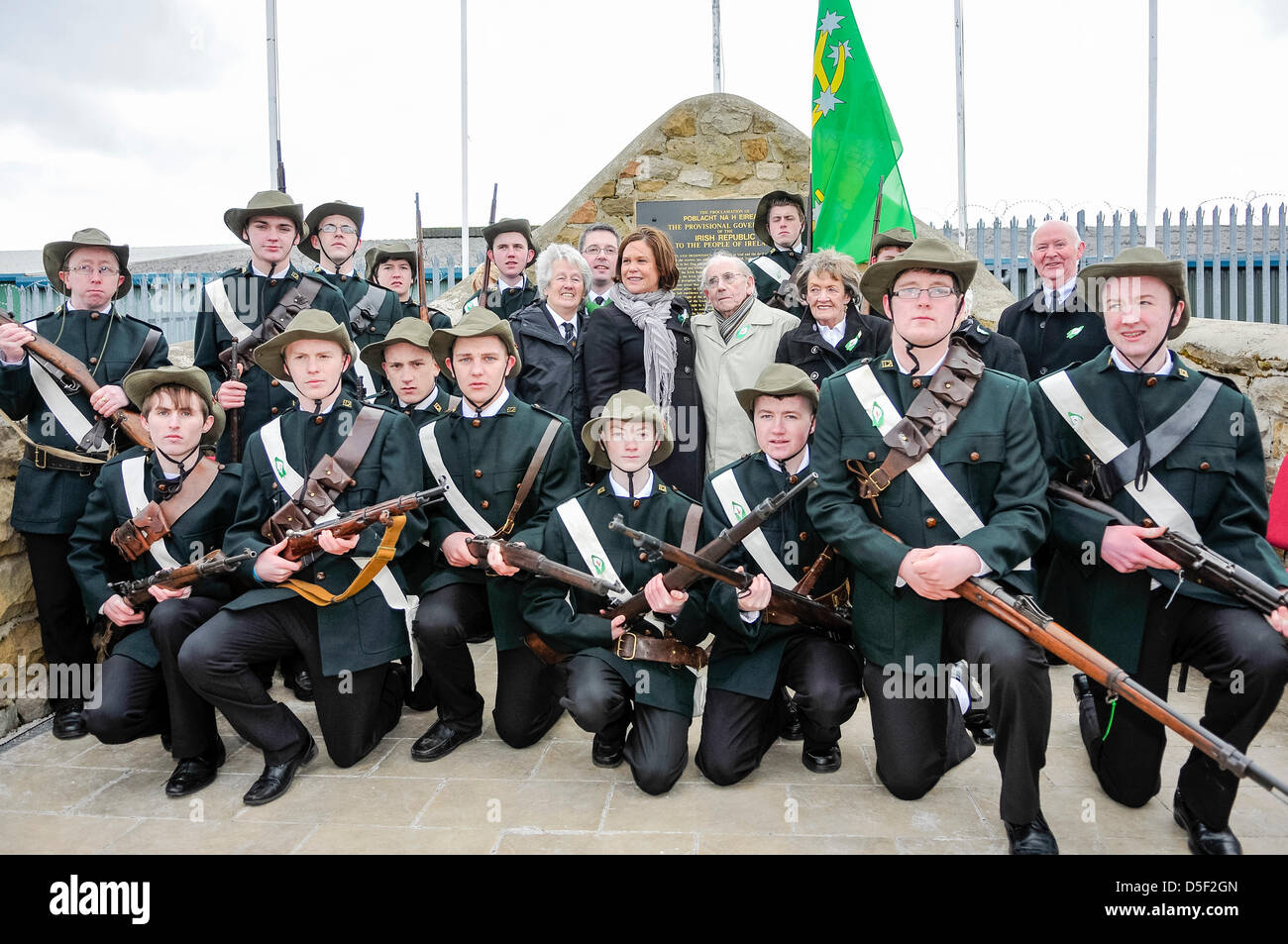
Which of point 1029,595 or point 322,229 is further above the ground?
point 322,229

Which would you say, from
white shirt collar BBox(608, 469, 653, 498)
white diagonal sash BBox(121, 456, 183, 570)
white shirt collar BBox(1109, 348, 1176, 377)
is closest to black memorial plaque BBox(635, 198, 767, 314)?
white shirt collar BBox(608, 469, 653, 498)

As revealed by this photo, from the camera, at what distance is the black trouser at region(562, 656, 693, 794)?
3699 mm

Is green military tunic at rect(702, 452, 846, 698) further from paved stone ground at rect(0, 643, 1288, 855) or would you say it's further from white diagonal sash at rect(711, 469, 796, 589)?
paved stone ground at rect(0, 643, 1288, 855)

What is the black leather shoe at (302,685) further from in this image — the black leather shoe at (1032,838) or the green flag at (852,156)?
the green flag at (852,156)

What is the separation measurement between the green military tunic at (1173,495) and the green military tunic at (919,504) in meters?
0.25

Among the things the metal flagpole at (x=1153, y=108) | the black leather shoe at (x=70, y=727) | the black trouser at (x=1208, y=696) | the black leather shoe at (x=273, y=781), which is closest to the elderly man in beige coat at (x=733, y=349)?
the black trouser at (x=1208, y=696)

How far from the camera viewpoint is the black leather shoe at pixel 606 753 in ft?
13.2

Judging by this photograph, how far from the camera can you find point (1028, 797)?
10.4ft

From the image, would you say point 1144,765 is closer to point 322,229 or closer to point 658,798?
point 658,798

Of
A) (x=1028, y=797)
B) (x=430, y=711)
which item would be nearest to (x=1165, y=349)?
(x=1028, y=797)

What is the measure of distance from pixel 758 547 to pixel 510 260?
10.7 feet

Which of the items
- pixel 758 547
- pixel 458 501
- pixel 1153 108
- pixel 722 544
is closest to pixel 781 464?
pixel 758 547

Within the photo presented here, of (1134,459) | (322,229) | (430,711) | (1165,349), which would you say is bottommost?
(430,711)

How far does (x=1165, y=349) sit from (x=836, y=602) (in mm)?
1628
